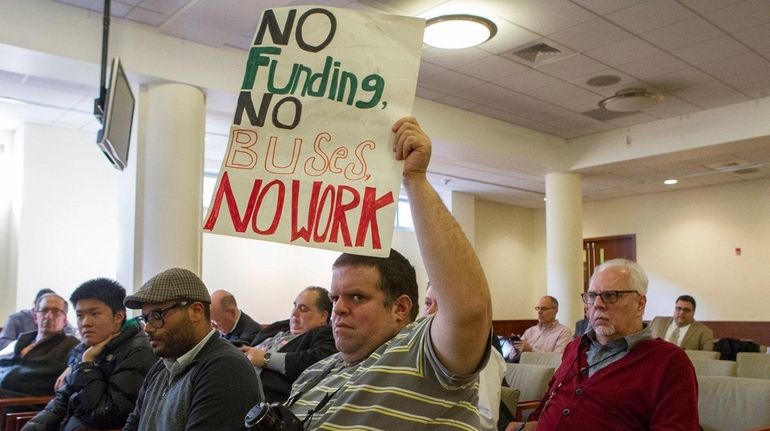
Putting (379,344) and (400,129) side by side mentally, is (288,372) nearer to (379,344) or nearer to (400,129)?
(379,344)

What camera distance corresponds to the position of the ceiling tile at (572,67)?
17.4 ft

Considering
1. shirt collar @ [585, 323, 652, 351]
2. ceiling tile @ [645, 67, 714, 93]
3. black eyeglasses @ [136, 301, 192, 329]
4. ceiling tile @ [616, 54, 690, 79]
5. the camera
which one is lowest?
the camera

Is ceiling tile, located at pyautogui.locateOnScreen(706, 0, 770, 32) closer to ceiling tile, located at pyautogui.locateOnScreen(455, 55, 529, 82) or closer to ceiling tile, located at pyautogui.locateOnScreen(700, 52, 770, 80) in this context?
ceiling tile, located at pyautogui.locateOnScreen(700, 52, 770, 80)

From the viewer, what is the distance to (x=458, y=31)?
4512 mm

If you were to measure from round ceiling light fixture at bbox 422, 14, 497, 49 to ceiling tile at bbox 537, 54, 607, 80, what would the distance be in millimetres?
895

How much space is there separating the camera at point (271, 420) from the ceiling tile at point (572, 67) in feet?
15.0

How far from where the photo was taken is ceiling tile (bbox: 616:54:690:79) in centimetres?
530

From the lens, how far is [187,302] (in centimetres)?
227

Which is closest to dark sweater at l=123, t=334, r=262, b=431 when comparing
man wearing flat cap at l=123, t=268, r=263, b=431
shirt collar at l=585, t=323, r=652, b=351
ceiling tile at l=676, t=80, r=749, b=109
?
man wearing flat cap at l=123, t=268, r=263, b=431

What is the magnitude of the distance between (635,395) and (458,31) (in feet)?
9.88

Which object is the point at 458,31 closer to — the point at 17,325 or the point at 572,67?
the point at 572,67

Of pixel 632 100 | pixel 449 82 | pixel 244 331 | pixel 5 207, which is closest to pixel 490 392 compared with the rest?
pixel 244 331

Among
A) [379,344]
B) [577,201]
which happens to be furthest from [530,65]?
[379,344]

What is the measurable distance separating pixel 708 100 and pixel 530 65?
7.01 feet
